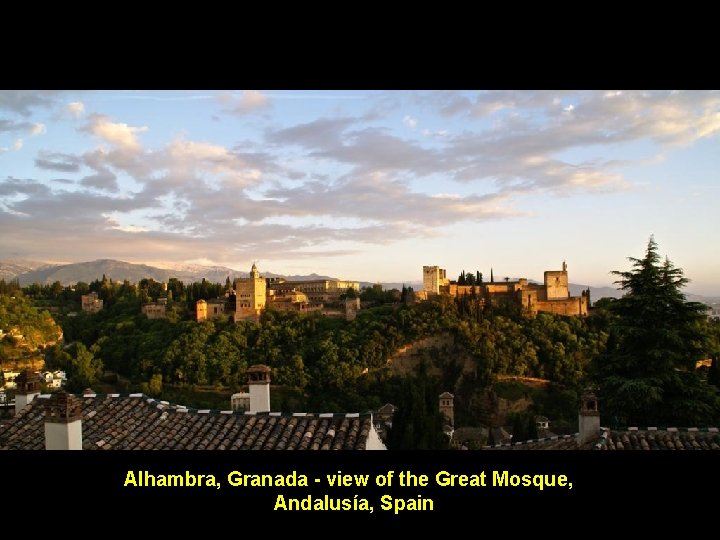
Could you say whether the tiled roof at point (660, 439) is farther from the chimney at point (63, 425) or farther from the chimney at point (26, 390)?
the chimney at point (26, 390)

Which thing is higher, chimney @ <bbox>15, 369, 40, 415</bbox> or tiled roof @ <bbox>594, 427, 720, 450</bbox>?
chimney @ <bbox>15, 369, 40, 415</bbox>

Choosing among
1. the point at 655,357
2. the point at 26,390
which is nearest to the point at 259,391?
the point at 26,390

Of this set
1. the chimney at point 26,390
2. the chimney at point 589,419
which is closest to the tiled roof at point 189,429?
the chimney at point 26,390

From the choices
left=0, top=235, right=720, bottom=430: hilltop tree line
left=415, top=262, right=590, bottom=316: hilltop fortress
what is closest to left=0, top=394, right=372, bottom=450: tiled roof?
left=0, top=235, right=720, bottom=430: hilltop tree line

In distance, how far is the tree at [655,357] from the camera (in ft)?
29.2

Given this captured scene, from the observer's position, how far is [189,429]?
22.2 ft

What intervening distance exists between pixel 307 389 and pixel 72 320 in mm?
22827

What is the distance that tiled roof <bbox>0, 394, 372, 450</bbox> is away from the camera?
6.21m

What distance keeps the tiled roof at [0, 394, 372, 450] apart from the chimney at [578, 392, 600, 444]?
299 cm

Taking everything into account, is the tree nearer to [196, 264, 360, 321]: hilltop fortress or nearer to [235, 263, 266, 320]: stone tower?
[196, 264, 360, 321]: hilltop fortress

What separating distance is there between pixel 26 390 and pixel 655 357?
8619 mm

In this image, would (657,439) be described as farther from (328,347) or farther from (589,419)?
(328,347)
